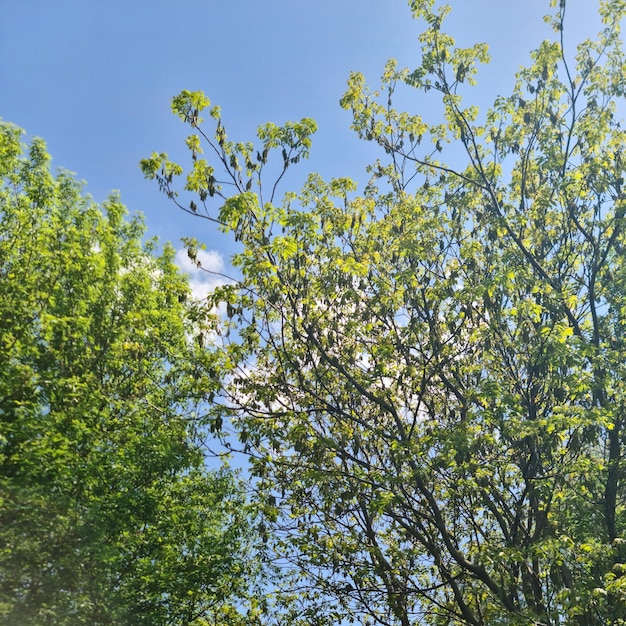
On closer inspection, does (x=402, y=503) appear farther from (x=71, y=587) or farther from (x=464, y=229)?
(x=71, y=587)

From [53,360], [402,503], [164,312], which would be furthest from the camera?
[164,312]

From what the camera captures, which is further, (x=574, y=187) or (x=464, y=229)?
(x=464, y=229)

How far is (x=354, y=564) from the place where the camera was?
11539 mm

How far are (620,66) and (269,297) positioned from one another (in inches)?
374

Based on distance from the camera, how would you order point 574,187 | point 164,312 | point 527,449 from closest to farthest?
point 527,449
point 574,187
point 164,312

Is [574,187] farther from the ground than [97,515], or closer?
farther from the ground

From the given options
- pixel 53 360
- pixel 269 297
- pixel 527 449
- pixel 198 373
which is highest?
pixel 53 360

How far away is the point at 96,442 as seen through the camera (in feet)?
44.7

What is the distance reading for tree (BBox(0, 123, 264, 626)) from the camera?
12.1 meters

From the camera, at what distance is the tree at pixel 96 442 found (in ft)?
39.9

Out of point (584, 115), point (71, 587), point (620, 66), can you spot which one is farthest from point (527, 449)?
point (71, 587)

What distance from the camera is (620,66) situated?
40.9 feet

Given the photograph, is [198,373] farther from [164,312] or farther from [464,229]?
[464,229]

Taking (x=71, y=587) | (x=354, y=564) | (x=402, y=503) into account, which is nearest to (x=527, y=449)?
(x=402, y=503)
